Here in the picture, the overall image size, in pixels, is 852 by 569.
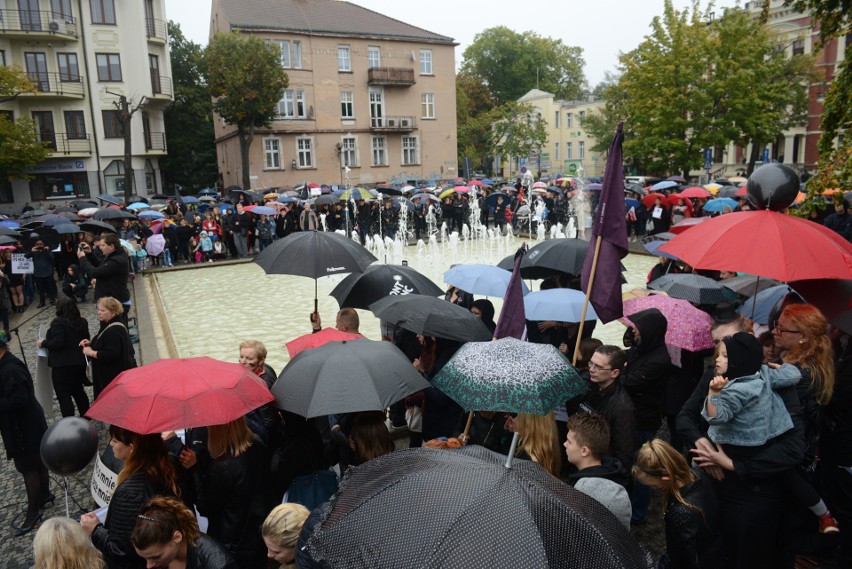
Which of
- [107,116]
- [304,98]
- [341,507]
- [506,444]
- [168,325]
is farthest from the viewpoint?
[304,98]

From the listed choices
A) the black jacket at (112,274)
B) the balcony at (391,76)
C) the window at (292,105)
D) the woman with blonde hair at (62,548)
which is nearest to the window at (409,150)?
the balcony at (391,76)

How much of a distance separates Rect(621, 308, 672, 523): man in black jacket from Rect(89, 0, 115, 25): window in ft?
142

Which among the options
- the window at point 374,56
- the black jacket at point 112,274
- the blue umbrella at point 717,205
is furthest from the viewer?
the window at point 374,56

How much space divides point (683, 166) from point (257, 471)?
1380 inches

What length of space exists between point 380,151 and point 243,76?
43.4 ft

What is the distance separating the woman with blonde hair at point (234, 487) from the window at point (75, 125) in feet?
136

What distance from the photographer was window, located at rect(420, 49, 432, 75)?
50281 mm

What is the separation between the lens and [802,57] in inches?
1638

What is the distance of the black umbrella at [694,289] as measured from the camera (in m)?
6.69

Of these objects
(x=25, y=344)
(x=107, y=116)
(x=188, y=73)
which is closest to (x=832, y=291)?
(x=25, y=344)

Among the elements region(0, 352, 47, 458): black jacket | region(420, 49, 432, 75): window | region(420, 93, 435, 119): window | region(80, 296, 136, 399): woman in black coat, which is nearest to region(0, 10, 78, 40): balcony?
region(420, 49, 432, 75): window

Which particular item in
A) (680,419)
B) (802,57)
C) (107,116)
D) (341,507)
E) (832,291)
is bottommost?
(680,419)

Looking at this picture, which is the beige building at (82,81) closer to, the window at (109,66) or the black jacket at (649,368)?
the window at (109,66)

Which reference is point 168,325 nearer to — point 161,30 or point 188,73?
point 161,30
